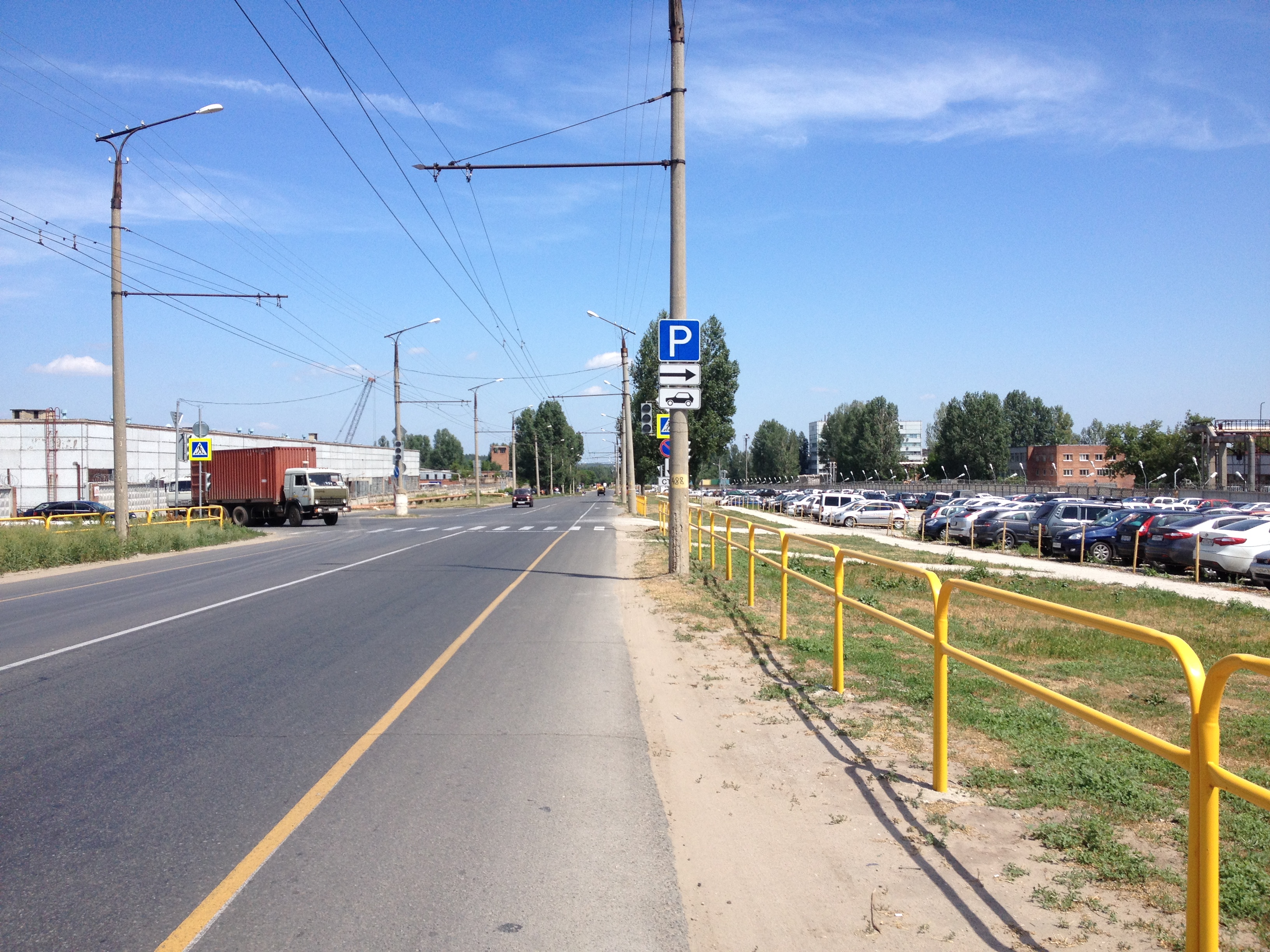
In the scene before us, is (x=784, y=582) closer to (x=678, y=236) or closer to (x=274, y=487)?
(x=678, y=236)

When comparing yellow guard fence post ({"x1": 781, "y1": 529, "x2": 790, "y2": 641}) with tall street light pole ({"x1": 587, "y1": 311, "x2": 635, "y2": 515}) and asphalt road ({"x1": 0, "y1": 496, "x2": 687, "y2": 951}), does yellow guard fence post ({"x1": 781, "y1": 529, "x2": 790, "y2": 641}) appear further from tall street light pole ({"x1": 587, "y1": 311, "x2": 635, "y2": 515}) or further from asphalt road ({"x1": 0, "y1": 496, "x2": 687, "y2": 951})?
tall street light pole ({"x1": 587, "y1": 311, "x2": 635, "y2": 515})

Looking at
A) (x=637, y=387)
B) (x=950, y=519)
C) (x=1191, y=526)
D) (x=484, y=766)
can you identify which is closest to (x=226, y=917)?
(x=484, y=766)

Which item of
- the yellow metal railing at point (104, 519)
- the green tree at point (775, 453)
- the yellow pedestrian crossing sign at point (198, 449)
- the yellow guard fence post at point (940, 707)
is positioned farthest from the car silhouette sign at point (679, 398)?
the green tree at point (775, 453)

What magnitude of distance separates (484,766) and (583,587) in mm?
10266

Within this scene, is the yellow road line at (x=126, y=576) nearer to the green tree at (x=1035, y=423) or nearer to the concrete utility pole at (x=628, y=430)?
the concrete utility pole at (x=628, y=430)

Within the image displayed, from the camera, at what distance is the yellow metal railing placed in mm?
27172

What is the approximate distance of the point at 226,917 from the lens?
3.80m

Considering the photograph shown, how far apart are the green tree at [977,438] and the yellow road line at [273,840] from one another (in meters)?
122

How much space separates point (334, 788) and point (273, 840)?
0.82m

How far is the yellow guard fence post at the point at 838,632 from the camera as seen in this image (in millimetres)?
7559

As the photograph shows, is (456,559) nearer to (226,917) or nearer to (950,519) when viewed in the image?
(226,917)

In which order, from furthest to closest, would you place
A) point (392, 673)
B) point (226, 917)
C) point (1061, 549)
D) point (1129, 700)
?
point (1061, 549)
point (392, 673)
point (1129, 700)
point (226, 917)

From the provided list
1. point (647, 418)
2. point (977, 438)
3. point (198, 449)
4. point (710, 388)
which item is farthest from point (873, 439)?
point (198, 449)

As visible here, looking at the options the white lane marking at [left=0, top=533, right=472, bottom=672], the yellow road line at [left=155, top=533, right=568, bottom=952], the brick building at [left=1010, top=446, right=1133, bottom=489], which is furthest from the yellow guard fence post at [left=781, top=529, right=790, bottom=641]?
the brick building at [left=1010, top=446, right=1133, bottom=489]
